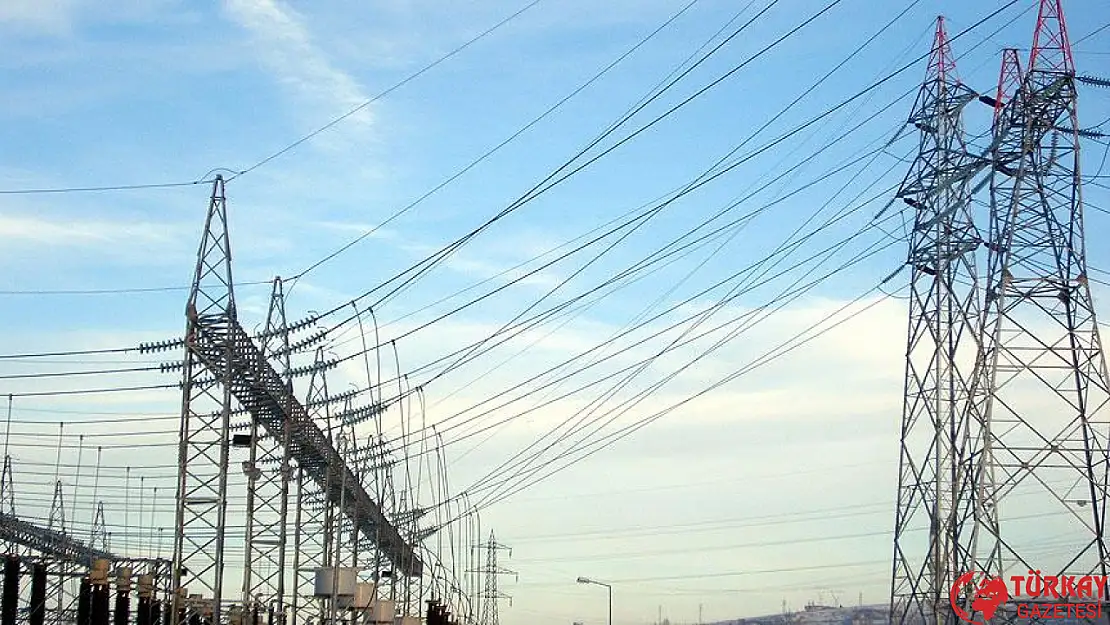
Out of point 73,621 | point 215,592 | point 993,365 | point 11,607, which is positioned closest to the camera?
point 215,592

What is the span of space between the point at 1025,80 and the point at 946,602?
525 inches

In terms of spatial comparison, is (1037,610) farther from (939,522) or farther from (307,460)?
(307,460)

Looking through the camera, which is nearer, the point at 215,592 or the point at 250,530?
the point at 215,592

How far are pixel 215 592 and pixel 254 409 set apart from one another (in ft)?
16.2

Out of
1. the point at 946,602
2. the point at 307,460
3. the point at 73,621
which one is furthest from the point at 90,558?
the point at 946,602

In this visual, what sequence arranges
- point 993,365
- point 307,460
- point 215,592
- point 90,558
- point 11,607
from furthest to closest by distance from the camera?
point 90,558 → point 307,460 → point 11,607 → point 993,365 → point 215,592

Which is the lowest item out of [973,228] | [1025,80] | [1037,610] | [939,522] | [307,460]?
[1037,610]

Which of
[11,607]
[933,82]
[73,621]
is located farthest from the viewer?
[73,621]

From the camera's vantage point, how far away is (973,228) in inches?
1361

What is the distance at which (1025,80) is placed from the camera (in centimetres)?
3422

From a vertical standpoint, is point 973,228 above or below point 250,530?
above

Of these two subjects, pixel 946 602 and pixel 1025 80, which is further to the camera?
Result: pixel 1025 80

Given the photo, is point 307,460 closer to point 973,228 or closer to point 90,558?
point 973,228

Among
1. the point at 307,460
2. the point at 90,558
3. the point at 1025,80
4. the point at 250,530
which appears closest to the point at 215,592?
the point at 250,530
